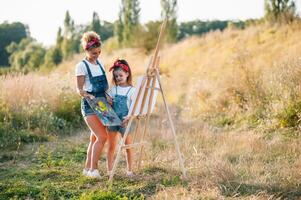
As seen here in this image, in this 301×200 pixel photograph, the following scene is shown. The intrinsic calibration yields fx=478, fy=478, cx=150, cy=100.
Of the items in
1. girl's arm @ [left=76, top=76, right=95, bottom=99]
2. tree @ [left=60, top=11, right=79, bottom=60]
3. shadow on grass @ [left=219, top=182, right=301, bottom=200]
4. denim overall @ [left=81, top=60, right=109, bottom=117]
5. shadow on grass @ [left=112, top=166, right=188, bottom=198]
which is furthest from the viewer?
tree @ [left=60, top=11, right=79, bottom=60]

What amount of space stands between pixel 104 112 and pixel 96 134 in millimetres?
370

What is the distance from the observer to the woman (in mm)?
5902

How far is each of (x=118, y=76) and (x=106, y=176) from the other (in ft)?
4.39

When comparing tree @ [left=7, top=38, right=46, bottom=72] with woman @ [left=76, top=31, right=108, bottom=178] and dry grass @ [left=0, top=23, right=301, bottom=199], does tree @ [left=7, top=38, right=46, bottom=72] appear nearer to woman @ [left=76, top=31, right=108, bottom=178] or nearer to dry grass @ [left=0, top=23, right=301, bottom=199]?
dry grass @ [left=0, top=23, right=301, bottom=199]

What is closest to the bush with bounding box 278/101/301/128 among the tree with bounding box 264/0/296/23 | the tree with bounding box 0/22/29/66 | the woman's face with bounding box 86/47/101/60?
the woman's face with bounding box 86/47/101/60

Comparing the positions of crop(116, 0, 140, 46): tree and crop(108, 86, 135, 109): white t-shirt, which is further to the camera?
crop(116, 0, 140, 46): tree

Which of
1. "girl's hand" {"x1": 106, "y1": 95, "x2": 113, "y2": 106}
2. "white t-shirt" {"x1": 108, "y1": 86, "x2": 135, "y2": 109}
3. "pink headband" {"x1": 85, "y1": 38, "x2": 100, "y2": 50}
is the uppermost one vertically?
"pink headband" {"x1": 85, "y1": 38, "x2": 100, "y2": 50}

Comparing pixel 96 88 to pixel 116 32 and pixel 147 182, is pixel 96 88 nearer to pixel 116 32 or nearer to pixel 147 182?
pixel 147 182

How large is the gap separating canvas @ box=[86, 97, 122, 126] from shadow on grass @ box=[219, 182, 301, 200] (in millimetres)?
1517

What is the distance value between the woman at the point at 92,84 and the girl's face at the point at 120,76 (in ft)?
0.56

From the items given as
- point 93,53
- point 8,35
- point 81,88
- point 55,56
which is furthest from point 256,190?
point 8,35

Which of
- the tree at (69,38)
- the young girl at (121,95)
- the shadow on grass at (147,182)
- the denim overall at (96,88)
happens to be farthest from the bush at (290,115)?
the tree at (69,38)

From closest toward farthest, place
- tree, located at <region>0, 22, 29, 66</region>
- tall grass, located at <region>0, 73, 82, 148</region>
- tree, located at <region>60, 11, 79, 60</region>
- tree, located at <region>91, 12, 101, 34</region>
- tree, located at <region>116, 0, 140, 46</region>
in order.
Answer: tall grass, located at <region>0, 73, 82, 148</region>, tree, located at <region>116, 0, 140, 46</region>, tree, located at <region>60, 11, 79, 60</region>, tree, located at <region>91, 12, 101, 34</region>, tree, located at <region>0, 22, 29, 66</region>

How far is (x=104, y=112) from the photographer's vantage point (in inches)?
231
